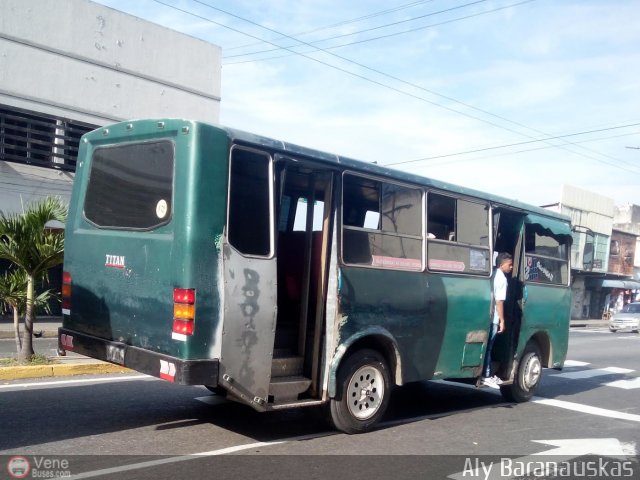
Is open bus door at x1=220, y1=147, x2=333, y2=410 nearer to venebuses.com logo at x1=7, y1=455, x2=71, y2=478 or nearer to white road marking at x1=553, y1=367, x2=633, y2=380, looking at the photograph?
venebuses.com logo at x1=7, y1=455, x2=71, y2=478

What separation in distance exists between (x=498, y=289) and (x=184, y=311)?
4.67 meters

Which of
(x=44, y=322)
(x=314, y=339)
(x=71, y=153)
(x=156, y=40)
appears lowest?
(x=44, y=322)

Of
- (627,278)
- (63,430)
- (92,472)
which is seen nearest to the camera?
(92,472)

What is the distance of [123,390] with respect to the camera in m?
8.62

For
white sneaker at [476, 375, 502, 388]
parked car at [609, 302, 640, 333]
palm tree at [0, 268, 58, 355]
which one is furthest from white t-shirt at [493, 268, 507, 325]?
parked car at [609, 302, 640, 333]

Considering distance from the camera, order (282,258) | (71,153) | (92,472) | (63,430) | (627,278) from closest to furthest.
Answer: (92,472), (63,430), (282,258), (71,153), (627,278)

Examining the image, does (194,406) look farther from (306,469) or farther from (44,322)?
(44,322)

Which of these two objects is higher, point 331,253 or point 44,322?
point 331,253

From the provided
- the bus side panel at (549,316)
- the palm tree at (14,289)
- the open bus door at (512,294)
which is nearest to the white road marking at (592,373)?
the bus side panel at (549,316)

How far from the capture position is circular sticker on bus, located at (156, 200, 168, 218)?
19.8 feet

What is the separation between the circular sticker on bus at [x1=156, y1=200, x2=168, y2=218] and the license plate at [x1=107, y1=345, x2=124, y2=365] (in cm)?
133

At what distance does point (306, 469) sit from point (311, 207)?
275 centimetres

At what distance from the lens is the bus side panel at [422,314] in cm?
694

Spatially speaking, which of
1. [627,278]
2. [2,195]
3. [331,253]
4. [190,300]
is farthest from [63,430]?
[627,278]
